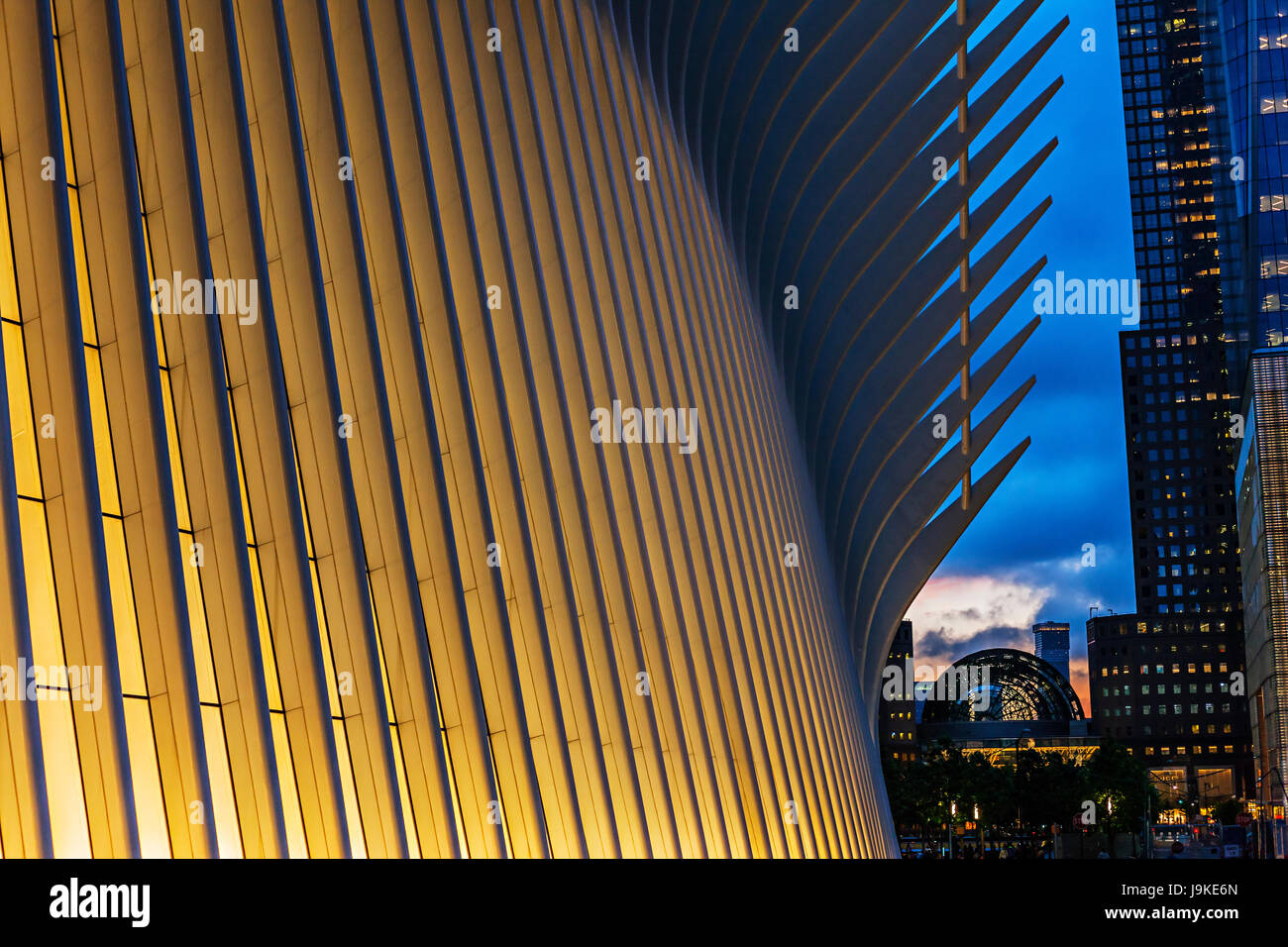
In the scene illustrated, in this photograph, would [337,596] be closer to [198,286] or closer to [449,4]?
[198,286]

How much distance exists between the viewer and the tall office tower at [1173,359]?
17488 centimetres

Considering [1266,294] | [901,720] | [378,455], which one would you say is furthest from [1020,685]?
[378,455]

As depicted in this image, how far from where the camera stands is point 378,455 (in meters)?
8.71

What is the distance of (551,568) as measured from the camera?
36.6ft

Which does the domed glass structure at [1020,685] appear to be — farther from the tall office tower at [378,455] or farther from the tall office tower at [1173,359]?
the tall office tower at [378,455]

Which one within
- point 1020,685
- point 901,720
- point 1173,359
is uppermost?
point 1173,359

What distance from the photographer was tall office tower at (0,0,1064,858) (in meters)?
6.50

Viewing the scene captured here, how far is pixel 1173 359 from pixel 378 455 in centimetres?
18710

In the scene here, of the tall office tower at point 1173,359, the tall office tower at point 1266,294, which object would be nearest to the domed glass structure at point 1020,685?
the tall office tower at point 1173,359

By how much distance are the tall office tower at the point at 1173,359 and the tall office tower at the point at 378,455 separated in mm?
156907

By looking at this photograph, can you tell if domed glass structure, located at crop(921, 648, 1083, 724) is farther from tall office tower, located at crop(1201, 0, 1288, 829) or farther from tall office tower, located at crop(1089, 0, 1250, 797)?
tall office tower, located at crop(1201, 0, 1288, 829)

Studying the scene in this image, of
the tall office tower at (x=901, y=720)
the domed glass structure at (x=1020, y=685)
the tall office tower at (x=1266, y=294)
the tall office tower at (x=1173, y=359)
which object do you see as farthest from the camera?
the tall office tower at (x=1173, y=359)

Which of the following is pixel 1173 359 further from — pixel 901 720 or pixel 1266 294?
pixel 1266 294

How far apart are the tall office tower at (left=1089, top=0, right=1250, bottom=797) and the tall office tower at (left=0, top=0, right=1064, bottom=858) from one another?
515 feet
